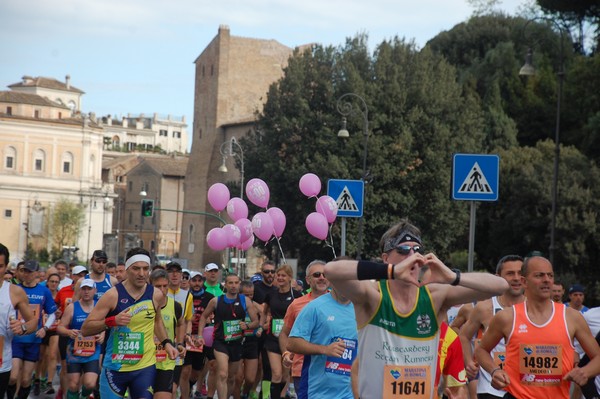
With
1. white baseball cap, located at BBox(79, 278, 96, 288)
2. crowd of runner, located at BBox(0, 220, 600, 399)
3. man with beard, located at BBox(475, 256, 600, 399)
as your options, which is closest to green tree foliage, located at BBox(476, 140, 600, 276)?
crowd of runner, located at BBox(0, 220, 600, 399)

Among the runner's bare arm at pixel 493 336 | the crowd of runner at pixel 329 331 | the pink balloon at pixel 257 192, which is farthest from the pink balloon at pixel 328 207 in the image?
the runner's bare arm at pixel 493 336

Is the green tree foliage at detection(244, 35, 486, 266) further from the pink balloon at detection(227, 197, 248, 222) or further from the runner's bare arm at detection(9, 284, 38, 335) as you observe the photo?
the runner's bare arm at detection(9, 284, 38, 335)

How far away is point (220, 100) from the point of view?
93375mm

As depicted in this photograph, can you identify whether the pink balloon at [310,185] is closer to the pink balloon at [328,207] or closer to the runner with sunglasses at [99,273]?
the pink balloon at [328,207]

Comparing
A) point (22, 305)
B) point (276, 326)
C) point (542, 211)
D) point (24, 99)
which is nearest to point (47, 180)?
point (24, 99)

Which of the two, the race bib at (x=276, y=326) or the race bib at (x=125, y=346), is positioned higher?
the race bib at (x=125, y=346)

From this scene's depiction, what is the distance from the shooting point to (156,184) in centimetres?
13425

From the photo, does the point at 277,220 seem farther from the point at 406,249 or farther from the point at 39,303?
the point at 406,249

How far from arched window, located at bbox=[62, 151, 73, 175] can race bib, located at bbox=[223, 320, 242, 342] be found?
111m

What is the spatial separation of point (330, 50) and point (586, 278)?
16.4 meters

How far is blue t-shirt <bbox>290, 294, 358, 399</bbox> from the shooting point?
28.5ft

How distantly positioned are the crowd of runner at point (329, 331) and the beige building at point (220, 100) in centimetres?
7426

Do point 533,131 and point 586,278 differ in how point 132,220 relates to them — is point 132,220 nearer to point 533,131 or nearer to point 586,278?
point 533,131

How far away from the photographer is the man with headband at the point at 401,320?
18.3 feet
